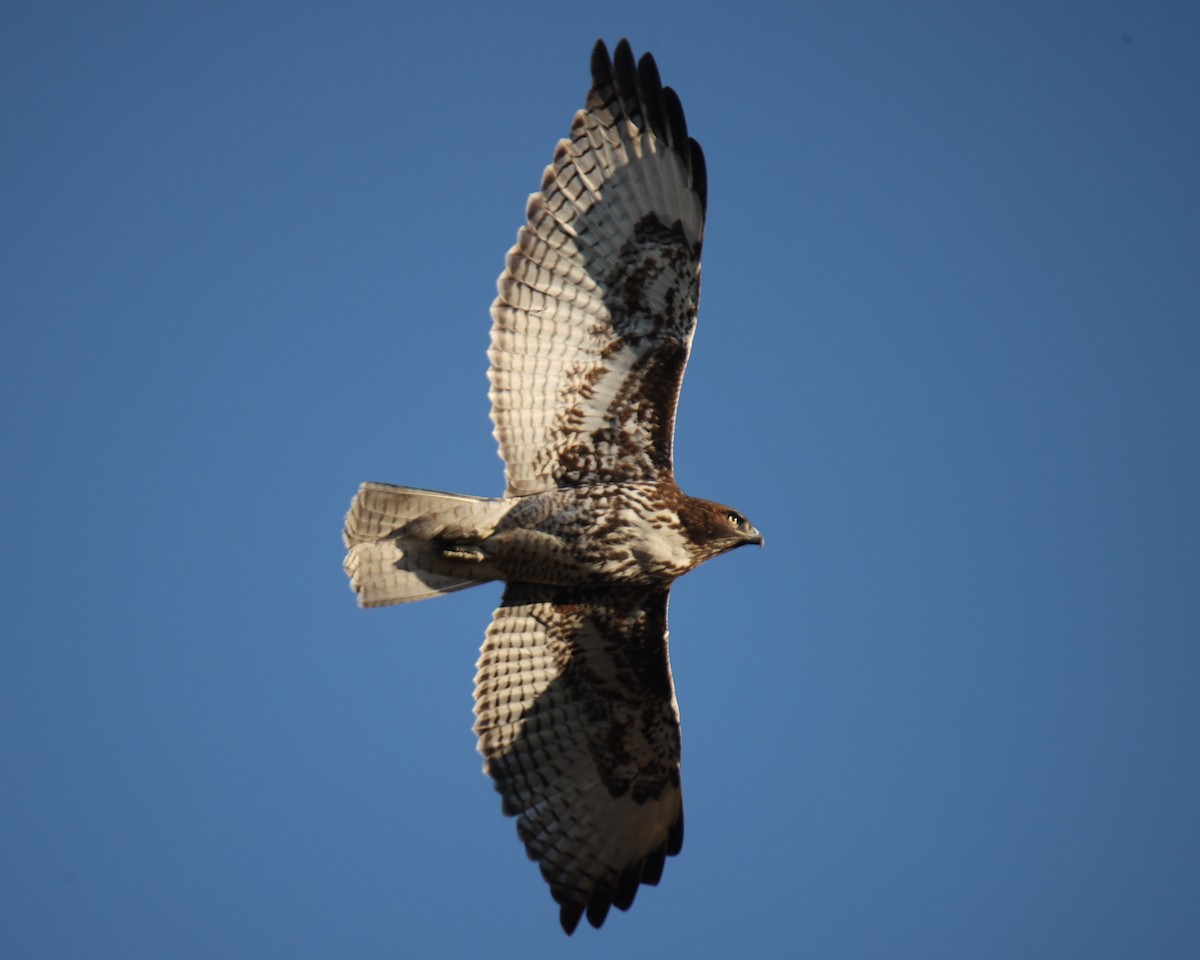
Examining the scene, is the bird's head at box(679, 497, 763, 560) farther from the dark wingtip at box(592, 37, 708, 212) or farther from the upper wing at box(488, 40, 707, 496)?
the dark wingtip at box(592, 37, 708, 212)

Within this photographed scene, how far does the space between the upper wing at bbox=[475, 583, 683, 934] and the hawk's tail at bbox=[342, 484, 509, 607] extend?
0.70 meters

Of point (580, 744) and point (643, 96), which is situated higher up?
point (643, 96)

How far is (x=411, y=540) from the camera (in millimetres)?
7668

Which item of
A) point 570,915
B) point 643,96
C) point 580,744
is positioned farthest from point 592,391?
point 570,915

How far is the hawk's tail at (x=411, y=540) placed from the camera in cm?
762

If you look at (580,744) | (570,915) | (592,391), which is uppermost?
(592,391)

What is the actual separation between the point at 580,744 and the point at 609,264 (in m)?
3.04

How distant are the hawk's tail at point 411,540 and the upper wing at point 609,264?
0.57m

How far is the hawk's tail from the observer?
7617 millimetres

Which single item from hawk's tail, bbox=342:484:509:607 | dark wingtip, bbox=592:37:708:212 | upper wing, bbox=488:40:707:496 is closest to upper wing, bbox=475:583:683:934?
hawk's tail, bbox=342:484:509:607

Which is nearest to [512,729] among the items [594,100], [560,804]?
[560,804]

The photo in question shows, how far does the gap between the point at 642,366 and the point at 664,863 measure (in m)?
3.18

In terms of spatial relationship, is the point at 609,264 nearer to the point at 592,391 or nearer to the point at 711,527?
the point at 592,391

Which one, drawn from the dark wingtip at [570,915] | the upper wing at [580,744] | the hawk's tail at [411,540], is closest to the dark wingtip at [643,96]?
the hawk's tail at [411,540]
